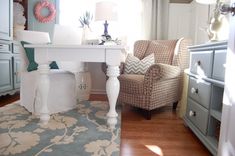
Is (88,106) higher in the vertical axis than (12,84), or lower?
lower

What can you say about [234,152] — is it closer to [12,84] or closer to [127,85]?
[127,85]

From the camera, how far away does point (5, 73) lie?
287 centimetres

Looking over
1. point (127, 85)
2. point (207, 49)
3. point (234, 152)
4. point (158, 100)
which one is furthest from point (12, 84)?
point (234, 152)

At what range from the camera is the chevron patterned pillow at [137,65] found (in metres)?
2.76

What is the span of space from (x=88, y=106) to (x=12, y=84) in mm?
1247

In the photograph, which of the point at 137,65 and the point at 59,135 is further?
the point at 137,65

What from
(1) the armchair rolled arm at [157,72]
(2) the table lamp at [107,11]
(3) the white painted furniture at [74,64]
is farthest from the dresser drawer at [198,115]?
(3) the white painted furniture at [74,64]

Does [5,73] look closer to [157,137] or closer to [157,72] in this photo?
[157,72]

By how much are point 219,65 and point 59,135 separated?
4.16ft

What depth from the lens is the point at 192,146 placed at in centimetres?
162

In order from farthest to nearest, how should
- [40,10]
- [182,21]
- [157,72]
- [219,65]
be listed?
[40,10] → [182,21] → [157,72] → [219,65]

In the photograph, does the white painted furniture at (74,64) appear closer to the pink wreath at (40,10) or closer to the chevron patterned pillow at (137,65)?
the chevron patterned pillow at (137,65)

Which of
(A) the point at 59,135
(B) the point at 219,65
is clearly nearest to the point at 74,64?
(A) the point at 59,135

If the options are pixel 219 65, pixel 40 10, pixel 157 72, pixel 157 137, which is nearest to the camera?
pixel 219 65
